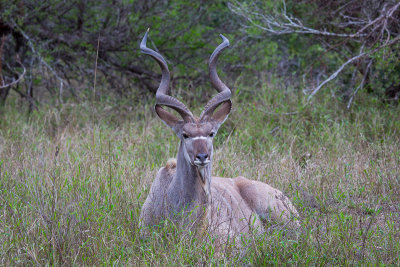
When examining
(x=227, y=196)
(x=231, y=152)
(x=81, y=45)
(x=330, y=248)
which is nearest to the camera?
(x=330, y=248)

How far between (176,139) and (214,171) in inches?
46.4

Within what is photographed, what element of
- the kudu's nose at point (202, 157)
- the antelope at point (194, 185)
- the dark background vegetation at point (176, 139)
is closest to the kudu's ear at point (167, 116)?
the antelope at point (194, 185)

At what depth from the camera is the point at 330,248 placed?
158 inches

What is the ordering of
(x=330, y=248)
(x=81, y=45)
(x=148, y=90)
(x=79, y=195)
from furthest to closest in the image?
(x=148, y=90) → (x=81, y=45) → (x=79, y=195) → (x=330, y=248)

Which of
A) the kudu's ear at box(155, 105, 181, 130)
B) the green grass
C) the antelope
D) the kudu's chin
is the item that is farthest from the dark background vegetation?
the kudu's ear at box(155, 105, 181, 130)

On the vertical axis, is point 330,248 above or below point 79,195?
above

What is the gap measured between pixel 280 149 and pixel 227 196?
7.58 feet

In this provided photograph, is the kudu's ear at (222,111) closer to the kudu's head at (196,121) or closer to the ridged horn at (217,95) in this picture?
the kudu's head at (196,121)

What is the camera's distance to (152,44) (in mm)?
9453

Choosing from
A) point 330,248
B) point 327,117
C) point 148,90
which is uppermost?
Result: point 330,248

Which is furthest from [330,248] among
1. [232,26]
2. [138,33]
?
[232,26]

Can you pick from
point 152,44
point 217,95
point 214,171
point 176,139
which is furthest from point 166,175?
point 152,44

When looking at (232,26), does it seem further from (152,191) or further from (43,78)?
(152,191)

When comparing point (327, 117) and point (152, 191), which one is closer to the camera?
point (152, 191)
